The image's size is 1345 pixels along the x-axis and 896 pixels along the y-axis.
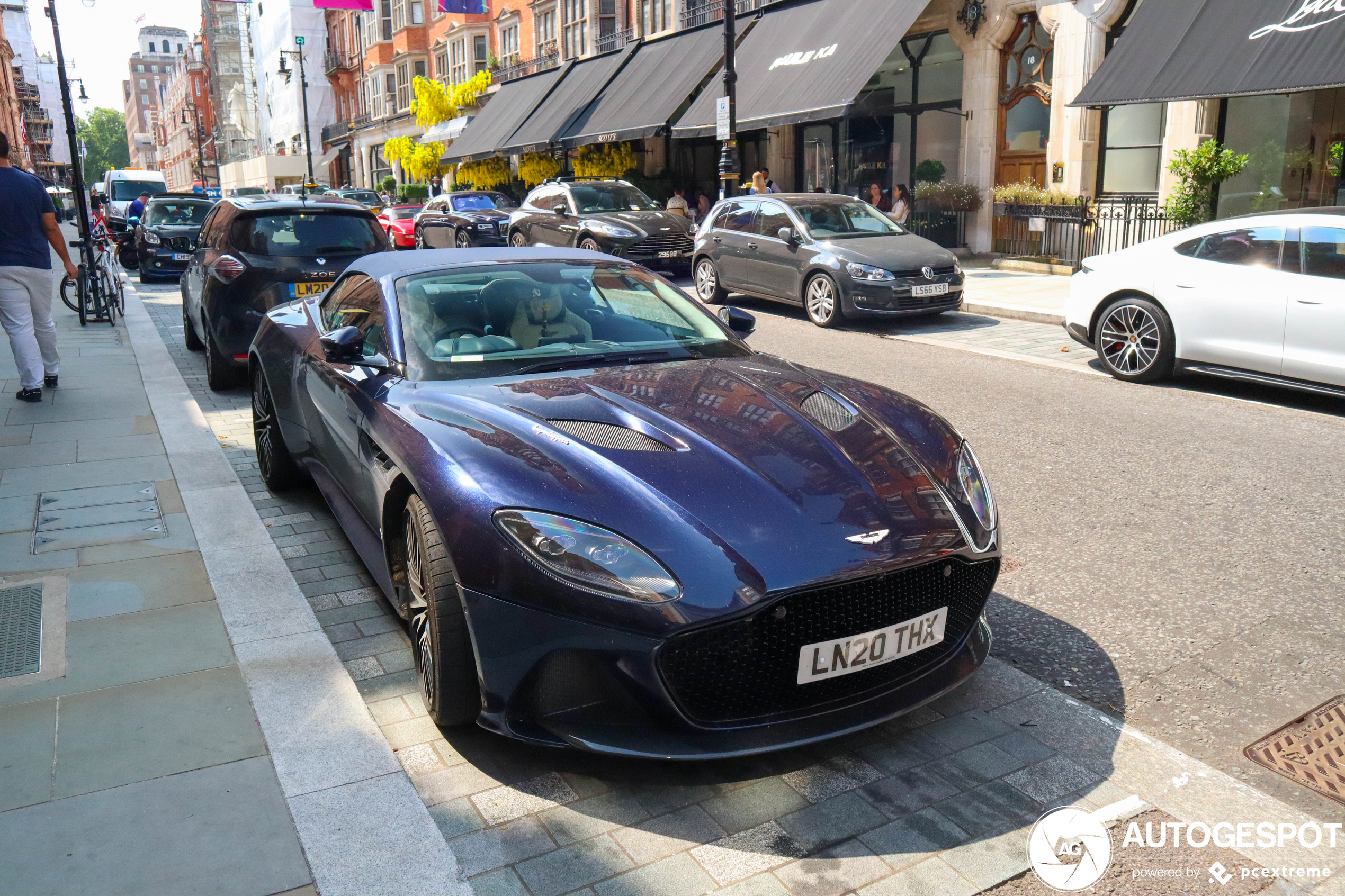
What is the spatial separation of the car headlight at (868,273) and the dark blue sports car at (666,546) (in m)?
8.53

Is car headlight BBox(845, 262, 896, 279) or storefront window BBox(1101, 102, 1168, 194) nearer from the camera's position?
car headlight BBox(845, 262, 896, 279)

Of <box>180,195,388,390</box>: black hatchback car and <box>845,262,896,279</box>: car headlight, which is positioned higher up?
<box>180,195,388,390</box>: black hatchback car

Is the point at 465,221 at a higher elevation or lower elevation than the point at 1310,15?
lower

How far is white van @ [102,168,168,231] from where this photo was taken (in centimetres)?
2906

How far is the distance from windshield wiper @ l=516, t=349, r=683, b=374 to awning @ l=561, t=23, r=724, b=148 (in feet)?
69.8

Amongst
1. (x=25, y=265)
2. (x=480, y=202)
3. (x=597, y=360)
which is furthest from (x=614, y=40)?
(x=597, y=360)

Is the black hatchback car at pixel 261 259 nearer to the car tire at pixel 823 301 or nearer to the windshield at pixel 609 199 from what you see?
the car tire at pixel 823 301

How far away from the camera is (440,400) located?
367cm

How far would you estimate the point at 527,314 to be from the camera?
4340 mm

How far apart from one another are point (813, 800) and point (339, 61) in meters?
75.4

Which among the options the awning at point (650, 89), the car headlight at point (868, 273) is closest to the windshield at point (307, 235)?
the car headlight at point (868, 273)

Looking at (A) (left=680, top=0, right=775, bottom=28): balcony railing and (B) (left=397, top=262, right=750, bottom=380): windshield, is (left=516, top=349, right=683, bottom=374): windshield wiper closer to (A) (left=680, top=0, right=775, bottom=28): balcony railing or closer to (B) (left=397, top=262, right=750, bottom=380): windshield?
(B) (left=397, top=262, right=750, bottom=380): windshield

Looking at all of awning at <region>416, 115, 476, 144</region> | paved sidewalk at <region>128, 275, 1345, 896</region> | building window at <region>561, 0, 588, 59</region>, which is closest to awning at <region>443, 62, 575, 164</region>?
building window at <region>561, 0, 588, 59</region>

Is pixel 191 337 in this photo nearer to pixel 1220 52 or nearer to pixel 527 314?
pixel 527 314
